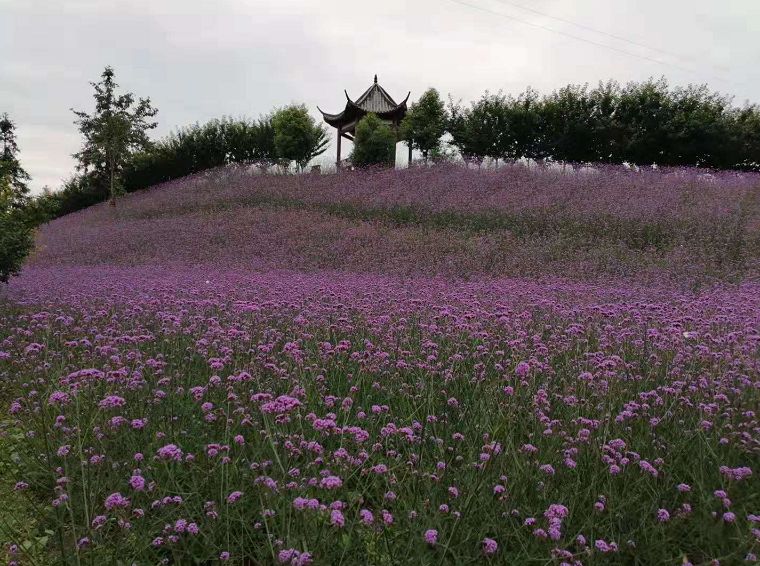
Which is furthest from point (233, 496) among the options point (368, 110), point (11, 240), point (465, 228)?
point (368, 110)

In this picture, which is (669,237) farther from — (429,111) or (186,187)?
(186,187)

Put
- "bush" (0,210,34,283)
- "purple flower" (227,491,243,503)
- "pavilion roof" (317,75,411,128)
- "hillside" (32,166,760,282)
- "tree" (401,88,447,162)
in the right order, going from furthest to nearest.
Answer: "pavilion roof" (317,75,411,128) < "tree" (401,88,447,162) < "hillside" (32,166,760,282) < "bush" (0,210,34,283) < "purple flower" (227,491,243,503)

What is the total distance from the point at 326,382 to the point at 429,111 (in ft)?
91.8

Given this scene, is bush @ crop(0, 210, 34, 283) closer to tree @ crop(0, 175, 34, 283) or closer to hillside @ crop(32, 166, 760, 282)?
tree @ crop(0, 175, 34, 283)

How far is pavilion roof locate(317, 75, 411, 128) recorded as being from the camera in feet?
110

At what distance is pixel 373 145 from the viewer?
28266 mm

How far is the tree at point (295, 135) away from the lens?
111 feet

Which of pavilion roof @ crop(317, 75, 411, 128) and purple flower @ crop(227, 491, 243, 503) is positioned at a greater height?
pavilion roof @ crop(317, 75, 411, 128)

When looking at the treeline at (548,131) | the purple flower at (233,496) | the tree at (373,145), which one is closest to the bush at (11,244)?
the purple flower at (233,496)

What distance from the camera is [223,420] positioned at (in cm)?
361

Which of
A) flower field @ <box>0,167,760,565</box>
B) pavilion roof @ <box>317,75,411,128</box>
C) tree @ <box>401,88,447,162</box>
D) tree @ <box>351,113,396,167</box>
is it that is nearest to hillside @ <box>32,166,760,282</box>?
flower field @ <box>0,167,760,565</box>

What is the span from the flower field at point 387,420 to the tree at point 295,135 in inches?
965

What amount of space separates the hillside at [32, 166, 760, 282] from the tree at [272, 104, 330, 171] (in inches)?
438

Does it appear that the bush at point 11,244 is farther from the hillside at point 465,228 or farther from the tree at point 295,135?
the tree at point 295,135
